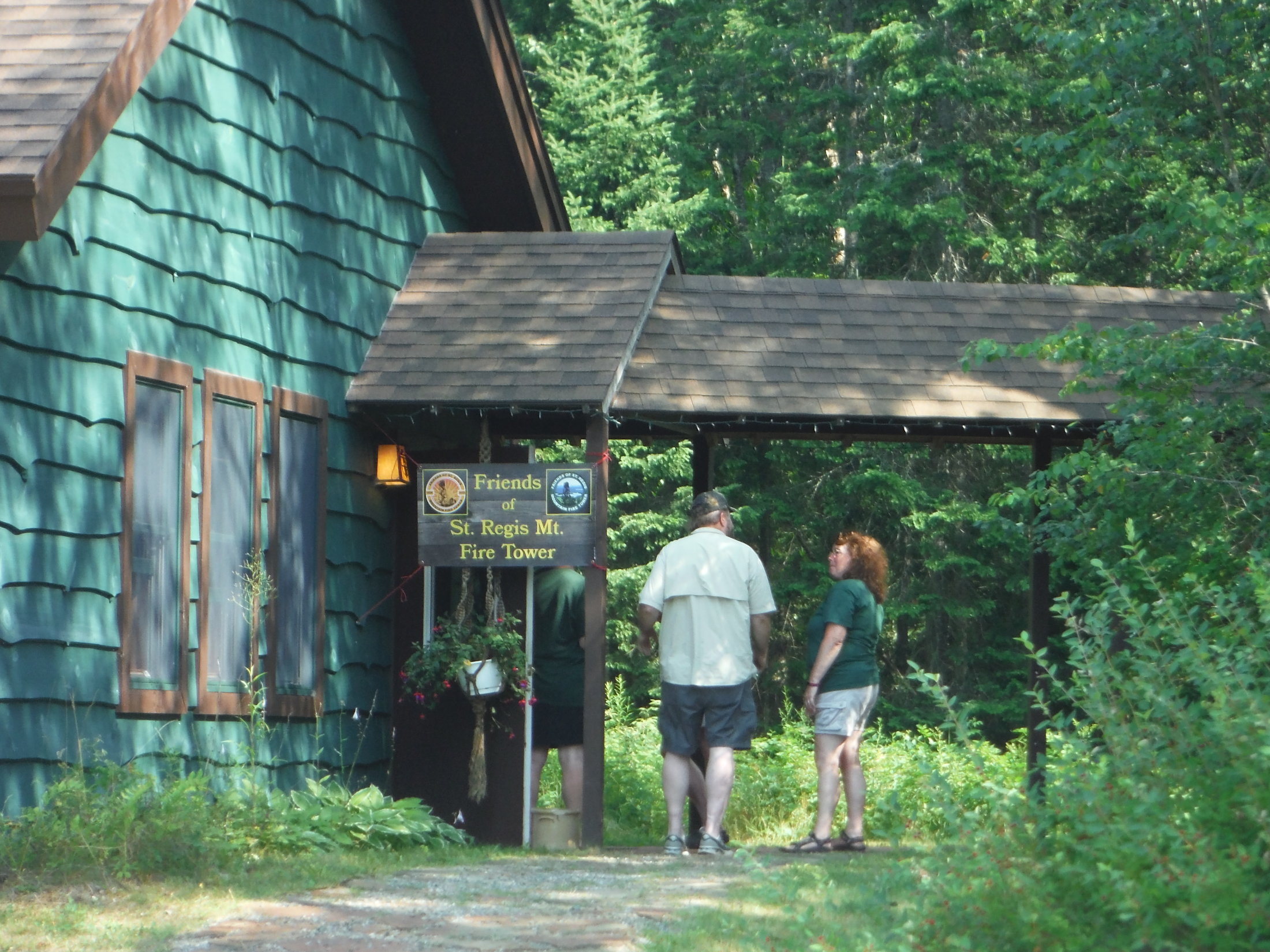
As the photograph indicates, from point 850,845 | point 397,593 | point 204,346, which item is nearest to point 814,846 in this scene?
point 850,845

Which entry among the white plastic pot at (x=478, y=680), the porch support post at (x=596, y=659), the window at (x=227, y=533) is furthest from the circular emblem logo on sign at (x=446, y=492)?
the window at (x=227, y=533)

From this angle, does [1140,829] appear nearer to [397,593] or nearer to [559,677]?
[559,677]

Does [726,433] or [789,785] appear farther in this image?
[789,785]

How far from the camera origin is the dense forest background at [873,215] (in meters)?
19.6

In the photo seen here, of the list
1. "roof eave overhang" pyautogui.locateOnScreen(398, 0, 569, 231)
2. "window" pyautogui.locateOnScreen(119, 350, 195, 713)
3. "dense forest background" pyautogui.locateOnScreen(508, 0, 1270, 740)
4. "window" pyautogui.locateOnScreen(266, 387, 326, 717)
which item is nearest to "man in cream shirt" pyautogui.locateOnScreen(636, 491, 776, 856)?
"window" pyautogui.locateOnScreen(266, 387, 326, 717)

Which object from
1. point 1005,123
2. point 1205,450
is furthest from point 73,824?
point 1005,123

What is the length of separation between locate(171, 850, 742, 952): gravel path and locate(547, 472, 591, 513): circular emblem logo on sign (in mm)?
2008

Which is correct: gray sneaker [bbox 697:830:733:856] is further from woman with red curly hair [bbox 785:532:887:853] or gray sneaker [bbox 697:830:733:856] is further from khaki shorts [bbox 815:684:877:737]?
khaki shorts [bbox 815:684:877:737]

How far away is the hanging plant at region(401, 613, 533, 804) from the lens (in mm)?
8922

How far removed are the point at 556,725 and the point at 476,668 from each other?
2.21 feet

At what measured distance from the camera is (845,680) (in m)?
8.42

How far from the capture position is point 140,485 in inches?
292

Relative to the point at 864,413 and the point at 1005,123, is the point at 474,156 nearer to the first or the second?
the point at 864,413

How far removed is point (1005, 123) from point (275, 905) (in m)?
17.4
